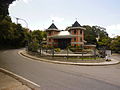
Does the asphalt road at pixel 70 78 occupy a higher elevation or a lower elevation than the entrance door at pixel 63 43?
lower

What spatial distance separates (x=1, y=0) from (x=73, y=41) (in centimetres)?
2548

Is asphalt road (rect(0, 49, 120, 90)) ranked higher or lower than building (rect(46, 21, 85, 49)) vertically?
lower

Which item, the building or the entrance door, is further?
the entrance door

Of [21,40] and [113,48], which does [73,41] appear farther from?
[21,40]

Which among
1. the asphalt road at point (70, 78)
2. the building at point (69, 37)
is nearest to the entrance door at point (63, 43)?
the building at point (69, 37)

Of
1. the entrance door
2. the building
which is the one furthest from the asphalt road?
the entrance door

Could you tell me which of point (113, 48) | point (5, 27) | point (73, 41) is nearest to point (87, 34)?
point (113, 48)

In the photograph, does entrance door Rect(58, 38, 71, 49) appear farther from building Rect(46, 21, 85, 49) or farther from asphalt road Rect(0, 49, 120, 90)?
asphalt road Rect(0, 49, 120, 90)

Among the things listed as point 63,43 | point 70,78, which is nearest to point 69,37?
point 63,43

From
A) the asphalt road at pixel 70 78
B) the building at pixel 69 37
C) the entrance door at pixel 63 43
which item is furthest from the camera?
the entrance door at pixel 63 43

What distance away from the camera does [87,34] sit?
5525 centimetres

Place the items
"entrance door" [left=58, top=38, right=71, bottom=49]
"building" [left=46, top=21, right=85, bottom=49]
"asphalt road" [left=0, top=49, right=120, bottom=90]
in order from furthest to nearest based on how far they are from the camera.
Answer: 1. "entrance door" [left=58, top=38, right=71, bottom=49]
2. "building" [left=46, top=21, right=85, bottom=49]
3. "asphalt road" [left=0, top=49, right=120, bottom=90]

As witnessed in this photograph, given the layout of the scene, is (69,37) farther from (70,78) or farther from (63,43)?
(70,78)

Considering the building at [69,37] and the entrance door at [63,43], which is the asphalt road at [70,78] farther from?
the entrance door at [63,43]
